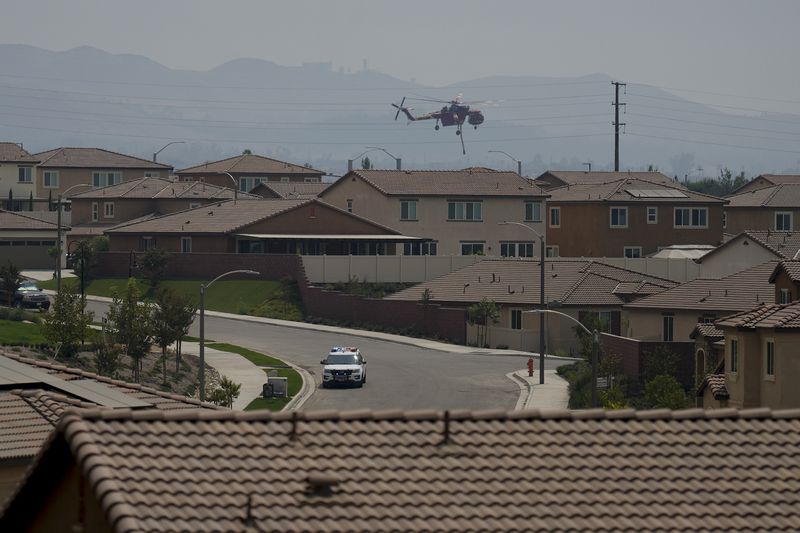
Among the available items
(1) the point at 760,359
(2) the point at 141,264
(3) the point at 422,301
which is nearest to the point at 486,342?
(3) the point at 422,301

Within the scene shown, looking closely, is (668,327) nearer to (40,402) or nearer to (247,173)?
(40,402)

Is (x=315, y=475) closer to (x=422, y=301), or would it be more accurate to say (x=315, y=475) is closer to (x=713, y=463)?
(x=713, y=463)

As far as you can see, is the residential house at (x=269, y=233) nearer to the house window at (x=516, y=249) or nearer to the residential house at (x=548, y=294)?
the house window at (x=516, y=249)

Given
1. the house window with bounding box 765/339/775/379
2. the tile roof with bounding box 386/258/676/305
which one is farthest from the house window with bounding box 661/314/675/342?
the house window with bounding box 765/339/775/379

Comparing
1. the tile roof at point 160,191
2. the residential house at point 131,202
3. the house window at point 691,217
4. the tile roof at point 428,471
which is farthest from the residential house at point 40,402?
the tile roof at point 160,191

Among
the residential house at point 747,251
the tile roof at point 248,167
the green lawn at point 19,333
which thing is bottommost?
the green lawn at point 19,333

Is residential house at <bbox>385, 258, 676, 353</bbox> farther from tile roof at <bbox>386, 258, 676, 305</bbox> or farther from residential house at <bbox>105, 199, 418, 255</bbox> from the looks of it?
residential house at <bbox>105, 199, 418, 255</bbox>
